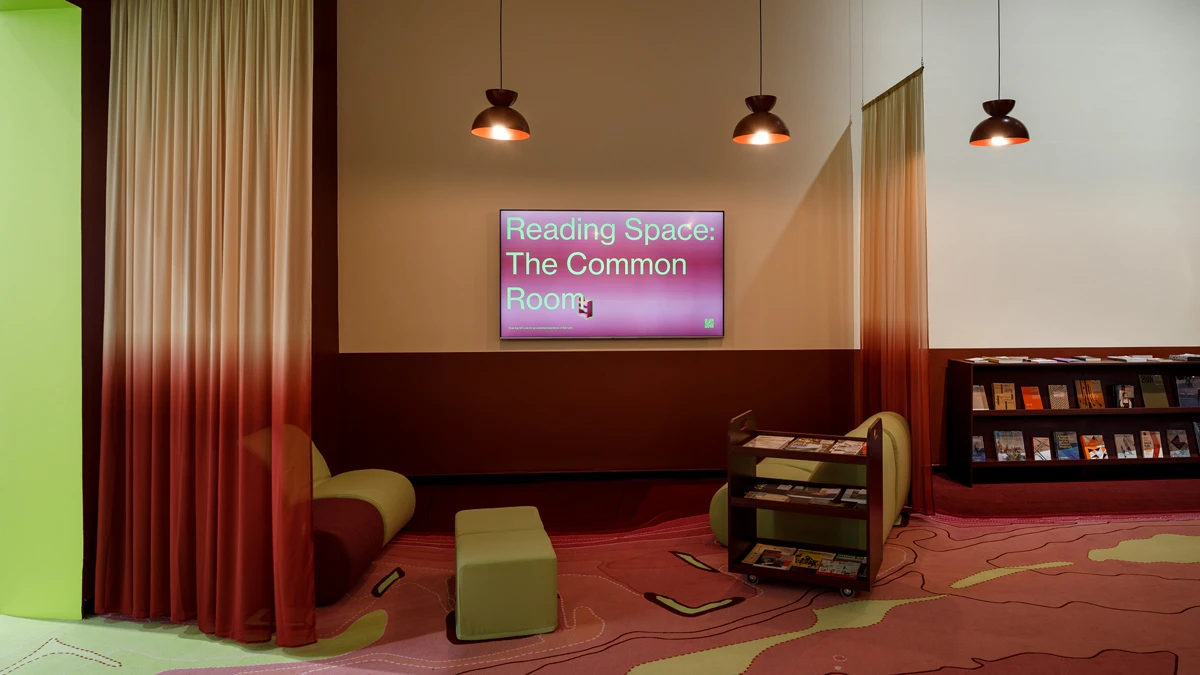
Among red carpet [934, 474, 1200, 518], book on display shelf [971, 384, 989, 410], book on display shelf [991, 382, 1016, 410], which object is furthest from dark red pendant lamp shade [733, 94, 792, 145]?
book on display shelf [991, 382, 1016, 410]

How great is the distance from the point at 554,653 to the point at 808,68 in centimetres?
500

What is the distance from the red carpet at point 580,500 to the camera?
495cm

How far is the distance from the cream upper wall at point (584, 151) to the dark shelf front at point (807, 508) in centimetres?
244

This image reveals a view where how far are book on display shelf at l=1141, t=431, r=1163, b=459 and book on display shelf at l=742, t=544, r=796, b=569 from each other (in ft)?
13.4

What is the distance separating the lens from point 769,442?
12.5ft

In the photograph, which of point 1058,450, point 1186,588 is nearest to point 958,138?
point 1058,450

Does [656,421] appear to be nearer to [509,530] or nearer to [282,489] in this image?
[509,530]

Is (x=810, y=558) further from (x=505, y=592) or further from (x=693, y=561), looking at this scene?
(x=505, y=592)

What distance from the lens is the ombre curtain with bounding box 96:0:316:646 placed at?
304cm

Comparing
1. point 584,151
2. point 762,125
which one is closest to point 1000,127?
point 762,125

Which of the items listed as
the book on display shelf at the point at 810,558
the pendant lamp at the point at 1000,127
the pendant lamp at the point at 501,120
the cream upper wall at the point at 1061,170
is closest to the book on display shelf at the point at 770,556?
the book on display shelf at the point at 810,558

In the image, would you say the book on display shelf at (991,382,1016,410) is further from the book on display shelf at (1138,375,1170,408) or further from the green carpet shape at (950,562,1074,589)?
the green carpet shape at (950,562,1074,589)

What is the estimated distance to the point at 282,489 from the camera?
2.99 m

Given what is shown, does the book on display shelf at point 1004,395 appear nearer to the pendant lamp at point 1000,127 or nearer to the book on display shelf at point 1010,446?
the book on display shelf at point 1010,446
